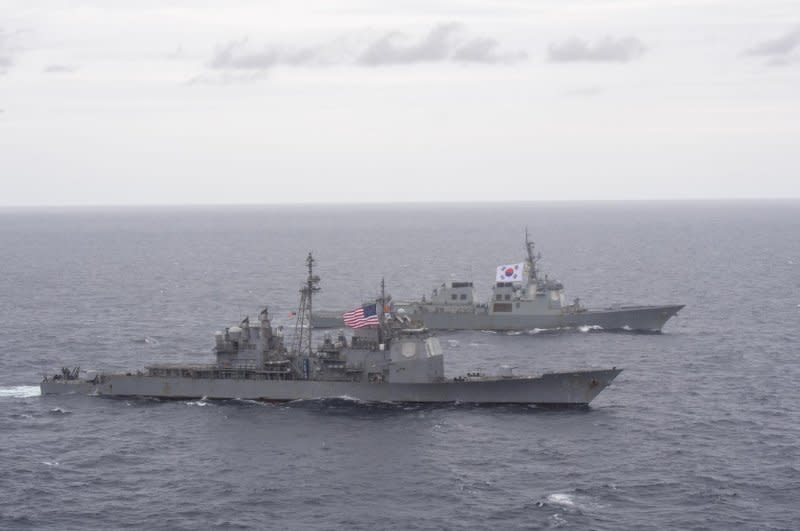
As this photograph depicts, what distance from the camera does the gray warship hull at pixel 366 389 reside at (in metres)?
62.6

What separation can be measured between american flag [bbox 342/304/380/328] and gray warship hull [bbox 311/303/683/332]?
3072 cm

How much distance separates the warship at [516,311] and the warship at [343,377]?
30.6 metres

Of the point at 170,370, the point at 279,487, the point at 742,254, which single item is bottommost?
the point at 279,487

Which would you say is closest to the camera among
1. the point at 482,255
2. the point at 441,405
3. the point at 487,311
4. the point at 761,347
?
the point at 441,405

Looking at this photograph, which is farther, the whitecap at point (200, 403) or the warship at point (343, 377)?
the whitecap at point (200, 403)

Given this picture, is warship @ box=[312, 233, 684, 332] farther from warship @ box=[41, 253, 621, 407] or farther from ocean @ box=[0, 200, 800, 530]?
warship @ box=[41, 253, 621, 407]

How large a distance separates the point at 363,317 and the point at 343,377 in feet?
14.5

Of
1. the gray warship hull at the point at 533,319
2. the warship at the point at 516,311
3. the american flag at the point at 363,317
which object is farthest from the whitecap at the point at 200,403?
the warship at the point at 516,311

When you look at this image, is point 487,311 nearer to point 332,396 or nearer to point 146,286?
point 332,396

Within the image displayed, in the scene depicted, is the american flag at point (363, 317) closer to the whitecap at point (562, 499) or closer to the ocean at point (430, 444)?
the ocean at point (430, 444)

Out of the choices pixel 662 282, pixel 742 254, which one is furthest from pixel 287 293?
pixel 742 254

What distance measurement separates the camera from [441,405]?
63.4m

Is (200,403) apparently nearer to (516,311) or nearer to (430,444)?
(430,444)

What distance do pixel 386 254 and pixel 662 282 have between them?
7243 cm
